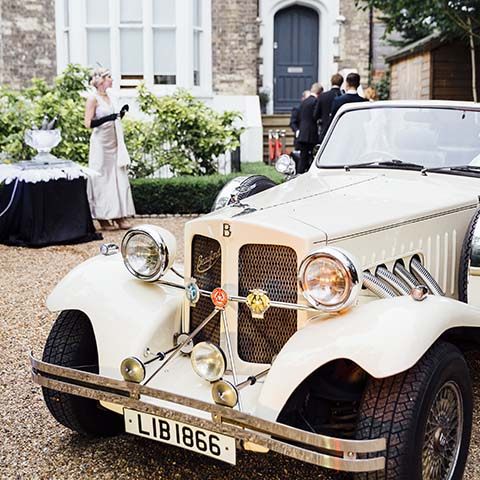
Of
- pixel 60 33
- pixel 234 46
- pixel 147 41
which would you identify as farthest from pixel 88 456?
pixel 234 46

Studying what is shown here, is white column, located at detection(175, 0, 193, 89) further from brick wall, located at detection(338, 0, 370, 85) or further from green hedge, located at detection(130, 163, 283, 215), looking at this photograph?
brick wall, located at detection(338, 0, 370, 85)

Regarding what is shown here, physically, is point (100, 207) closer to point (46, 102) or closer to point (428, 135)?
point (46, 102)

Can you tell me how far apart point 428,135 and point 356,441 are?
8.14ft

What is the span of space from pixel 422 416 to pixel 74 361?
1.64 metres

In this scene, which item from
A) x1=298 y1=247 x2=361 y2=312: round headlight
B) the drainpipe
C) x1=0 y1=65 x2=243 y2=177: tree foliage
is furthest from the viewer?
the drainpipe

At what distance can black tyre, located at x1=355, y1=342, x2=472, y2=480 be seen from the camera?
8.89 ft

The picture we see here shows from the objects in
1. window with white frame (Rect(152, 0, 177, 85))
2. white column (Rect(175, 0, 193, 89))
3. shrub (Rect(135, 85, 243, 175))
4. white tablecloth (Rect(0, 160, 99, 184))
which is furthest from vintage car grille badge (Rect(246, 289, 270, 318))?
window with white frame (Rect(152, 0, 177, 85))

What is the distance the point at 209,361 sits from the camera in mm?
3059

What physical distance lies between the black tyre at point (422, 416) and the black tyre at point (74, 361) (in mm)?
1399

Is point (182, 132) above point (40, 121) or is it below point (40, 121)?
below

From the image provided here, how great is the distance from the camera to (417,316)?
2828 mm

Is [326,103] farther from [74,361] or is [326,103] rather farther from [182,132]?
[74,361]

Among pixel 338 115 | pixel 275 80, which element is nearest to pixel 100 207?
pixel 338 115

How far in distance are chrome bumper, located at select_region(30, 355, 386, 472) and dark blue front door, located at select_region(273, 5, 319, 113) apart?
14483 millimetres
